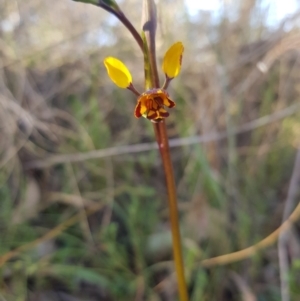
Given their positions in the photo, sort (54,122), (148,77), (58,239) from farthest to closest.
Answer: (54,122), (58,239), (148,77)

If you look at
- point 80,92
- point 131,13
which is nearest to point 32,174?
point 80,92

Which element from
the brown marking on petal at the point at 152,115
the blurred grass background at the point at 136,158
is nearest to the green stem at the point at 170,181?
the brown marking on petal at the point at 152,115

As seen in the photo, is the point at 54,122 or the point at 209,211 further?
the point at 54,122

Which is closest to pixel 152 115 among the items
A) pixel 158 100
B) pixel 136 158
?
pixel 158 100

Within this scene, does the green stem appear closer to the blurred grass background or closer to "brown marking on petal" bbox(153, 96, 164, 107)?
"brown marking on petal" bbox(153, 96, 164, 107)

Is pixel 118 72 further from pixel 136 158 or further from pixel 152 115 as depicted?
pixel 136 158

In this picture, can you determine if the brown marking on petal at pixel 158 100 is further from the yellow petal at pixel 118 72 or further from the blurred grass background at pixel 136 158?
the blurred grass background at pixel 136 158

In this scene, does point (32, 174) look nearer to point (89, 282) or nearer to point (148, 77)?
point (89, 282)
